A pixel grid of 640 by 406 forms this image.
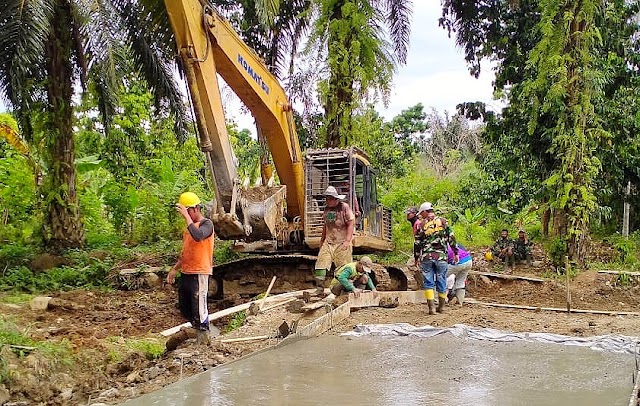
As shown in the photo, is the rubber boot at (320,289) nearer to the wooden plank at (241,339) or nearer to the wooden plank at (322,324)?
the wooden plank at (322,324)

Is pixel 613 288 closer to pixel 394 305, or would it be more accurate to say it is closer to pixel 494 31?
pixel 394 305

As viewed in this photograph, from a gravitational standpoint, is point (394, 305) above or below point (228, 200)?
below

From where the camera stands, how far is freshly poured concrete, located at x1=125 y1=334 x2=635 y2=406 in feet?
16.4

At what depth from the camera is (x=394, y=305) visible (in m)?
10.5

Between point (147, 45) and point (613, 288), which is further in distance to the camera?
point (147, 45)

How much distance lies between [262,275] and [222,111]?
11.9 ft

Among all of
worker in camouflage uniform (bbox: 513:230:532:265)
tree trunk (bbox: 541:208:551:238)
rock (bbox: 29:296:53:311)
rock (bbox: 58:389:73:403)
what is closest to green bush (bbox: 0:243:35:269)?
rock (bbox: 29:296:53:311)

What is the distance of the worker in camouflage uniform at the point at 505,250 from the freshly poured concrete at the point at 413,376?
9.54 metres

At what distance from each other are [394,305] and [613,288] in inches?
261

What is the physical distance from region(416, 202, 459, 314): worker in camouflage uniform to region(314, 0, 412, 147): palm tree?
26.2 feet

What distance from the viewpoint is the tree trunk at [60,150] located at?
15617 mm

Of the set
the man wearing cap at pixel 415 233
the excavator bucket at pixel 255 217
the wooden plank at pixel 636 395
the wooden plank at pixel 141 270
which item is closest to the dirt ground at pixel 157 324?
the wooden plank at pixel 141 270

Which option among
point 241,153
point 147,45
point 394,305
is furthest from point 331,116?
point 241,153

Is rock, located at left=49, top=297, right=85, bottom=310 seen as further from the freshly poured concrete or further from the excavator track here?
the freshly poured concrete
